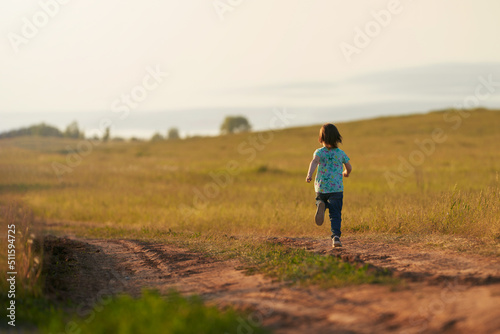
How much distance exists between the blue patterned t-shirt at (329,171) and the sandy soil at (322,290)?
3.72ft

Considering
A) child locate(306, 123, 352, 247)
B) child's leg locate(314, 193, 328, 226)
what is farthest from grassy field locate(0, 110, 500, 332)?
child locate(306, 123, 352, 247)

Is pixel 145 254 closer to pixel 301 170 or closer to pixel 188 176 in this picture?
pixel 188 176

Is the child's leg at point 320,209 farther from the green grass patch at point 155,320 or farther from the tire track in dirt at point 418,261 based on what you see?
the green grass patch at point 155,320

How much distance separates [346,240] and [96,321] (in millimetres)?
6548

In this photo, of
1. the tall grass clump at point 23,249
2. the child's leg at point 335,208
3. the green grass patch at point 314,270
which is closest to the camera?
the green grass patch at point 314,270

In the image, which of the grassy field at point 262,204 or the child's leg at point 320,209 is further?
the child's leg at point 320,209

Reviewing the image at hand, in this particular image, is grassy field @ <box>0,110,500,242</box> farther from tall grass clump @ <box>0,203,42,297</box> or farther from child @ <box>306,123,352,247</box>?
child @ <box>306,123,352,247</box>

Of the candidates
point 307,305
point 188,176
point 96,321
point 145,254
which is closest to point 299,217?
point 145,254

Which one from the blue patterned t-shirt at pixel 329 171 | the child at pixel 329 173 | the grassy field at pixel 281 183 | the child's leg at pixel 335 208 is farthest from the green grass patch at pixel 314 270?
the grassy field at pixel 281 183

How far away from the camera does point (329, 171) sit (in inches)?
363

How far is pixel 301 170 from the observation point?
35.2 meters

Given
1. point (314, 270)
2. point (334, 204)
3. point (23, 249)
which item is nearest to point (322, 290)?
point (314, 270)

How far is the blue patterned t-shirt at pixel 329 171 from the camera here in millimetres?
9219

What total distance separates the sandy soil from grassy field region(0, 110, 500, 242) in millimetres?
1925
